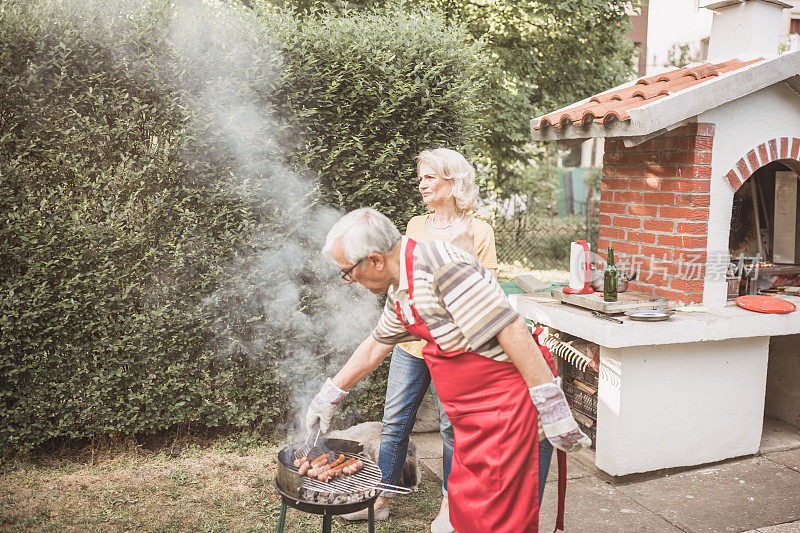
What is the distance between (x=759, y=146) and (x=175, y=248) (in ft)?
14.3

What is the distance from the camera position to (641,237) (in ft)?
16.8

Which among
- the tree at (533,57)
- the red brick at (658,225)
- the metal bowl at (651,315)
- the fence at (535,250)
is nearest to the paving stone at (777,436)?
the metal bowl at (651,315)

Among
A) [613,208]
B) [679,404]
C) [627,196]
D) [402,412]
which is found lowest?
[679,404]

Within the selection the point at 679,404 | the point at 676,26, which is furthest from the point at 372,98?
the point at 676,26

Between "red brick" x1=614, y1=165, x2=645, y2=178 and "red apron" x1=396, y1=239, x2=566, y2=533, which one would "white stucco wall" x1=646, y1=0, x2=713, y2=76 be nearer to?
"red brick" x1=614, y1=165, x2=645, y2=178

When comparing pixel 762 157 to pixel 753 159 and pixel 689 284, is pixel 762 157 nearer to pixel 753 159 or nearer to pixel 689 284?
pixel 753 159

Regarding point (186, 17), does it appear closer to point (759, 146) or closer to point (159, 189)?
point (159, 189)

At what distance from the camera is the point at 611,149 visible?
539cm

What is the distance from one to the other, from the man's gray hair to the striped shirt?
0.09 meters

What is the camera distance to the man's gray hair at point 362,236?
2531mm

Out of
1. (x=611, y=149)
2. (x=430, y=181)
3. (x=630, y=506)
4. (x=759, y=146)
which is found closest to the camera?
(x=430, y=181)

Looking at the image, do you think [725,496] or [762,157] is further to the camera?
[762,157]

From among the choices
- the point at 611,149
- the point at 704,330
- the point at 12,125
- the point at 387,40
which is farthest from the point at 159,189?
the point at 704,330

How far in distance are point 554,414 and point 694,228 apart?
2748 millimetres
